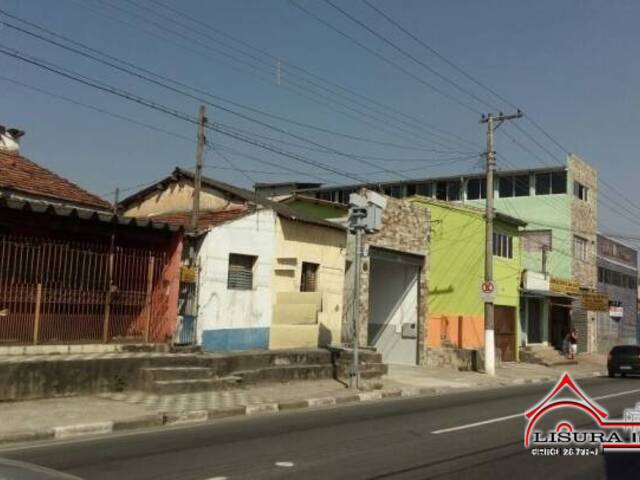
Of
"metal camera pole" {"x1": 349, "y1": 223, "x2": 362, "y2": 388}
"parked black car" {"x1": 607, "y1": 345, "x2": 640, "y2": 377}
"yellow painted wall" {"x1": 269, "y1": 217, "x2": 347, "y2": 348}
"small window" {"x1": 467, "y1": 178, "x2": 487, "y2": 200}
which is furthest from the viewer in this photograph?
"small window" {"x1": 467, "y1": 178, "x2": 487, "y2": 200}

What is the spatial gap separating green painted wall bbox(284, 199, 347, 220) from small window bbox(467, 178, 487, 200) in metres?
26.1

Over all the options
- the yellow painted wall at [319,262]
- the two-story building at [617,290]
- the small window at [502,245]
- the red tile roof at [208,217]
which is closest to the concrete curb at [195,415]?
the yellow painted wall at [319,262]

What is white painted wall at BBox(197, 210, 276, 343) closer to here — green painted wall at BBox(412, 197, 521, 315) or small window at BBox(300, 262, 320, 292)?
small window at BBox(300, 262, 320, 292)

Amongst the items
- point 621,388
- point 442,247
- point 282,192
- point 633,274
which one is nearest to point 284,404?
point 621,388

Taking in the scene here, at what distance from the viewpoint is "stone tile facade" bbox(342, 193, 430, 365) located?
22.5 metres

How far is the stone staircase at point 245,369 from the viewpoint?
1414cm

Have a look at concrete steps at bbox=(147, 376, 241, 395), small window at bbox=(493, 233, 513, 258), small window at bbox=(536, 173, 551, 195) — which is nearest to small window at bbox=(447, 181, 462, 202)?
small window at bbox=(536, 173, 551, 195)

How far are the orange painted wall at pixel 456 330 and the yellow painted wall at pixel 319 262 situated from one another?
6796 mm

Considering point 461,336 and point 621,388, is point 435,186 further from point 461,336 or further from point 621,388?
point 621,388

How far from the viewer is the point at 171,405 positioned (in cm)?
1261

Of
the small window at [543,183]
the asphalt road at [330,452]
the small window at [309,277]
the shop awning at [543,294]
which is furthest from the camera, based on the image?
the small window at [543,183]

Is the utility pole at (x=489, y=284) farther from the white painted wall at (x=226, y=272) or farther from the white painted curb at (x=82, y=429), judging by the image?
the white painted curb at (x=82, y=429)

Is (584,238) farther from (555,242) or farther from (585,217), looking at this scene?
(555,242)

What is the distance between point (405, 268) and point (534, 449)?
18079 mm
